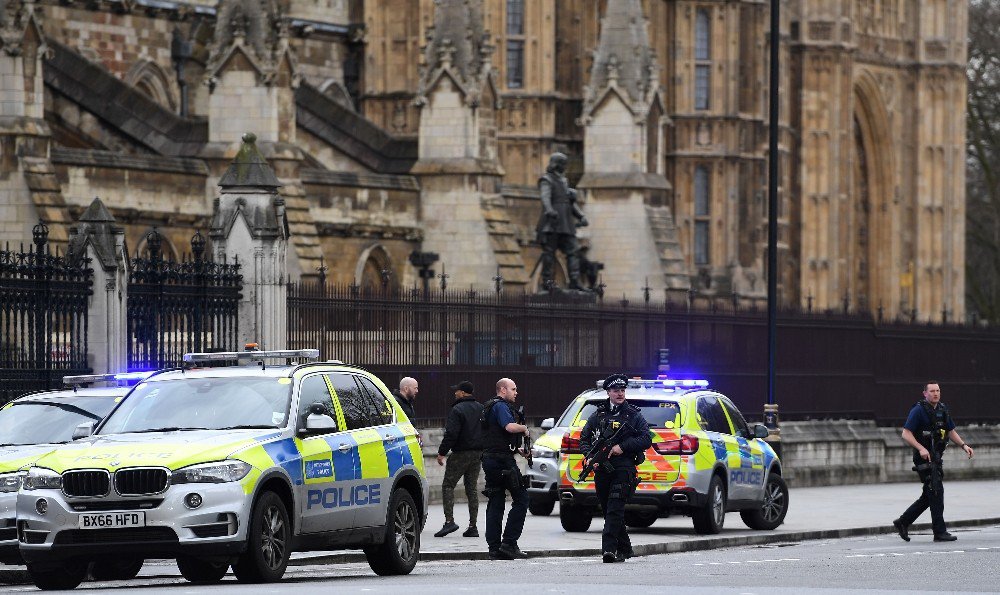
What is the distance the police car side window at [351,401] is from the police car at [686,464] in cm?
508

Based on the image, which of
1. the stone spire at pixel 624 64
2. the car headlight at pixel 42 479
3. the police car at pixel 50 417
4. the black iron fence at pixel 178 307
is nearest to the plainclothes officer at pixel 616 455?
the police car at pixel 50 417

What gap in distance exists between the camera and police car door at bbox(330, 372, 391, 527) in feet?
60.9

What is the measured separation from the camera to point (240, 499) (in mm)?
16922

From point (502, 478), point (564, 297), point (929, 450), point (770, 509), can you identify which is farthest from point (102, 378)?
point (564, 297)

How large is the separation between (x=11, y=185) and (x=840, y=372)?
12.0m

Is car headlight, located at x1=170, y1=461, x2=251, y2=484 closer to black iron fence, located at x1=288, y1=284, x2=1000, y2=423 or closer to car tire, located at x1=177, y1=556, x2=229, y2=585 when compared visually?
car tire, located at x1=177, y1=556, x2=229, y2=585

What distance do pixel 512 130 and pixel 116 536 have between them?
37.8 meters

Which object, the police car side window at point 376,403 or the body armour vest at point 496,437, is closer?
the police car side window at point 376,403

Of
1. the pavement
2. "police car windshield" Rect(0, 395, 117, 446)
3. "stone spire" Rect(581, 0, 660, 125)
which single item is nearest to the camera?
"police car windshield" Rect(0, 395, 117, 446)

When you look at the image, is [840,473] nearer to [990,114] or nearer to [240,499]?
[240,499]

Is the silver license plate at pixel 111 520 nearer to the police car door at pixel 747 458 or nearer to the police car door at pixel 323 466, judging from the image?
the police car door at pixel 323 466

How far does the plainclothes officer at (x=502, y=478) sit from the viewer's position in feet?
68.8

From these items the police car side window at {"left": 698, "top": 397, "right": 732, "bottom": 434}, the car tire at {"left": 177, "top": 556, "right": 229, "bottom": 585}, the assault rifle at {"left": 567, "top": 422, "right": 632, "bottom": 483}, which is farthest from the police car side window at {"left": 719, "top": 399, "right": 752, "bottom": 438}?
the car tire at {"left": 177, "top": 556, "right": 229, "bottom": 585}

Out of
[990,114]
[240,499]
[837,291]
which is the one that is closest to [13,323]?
[240,499]
